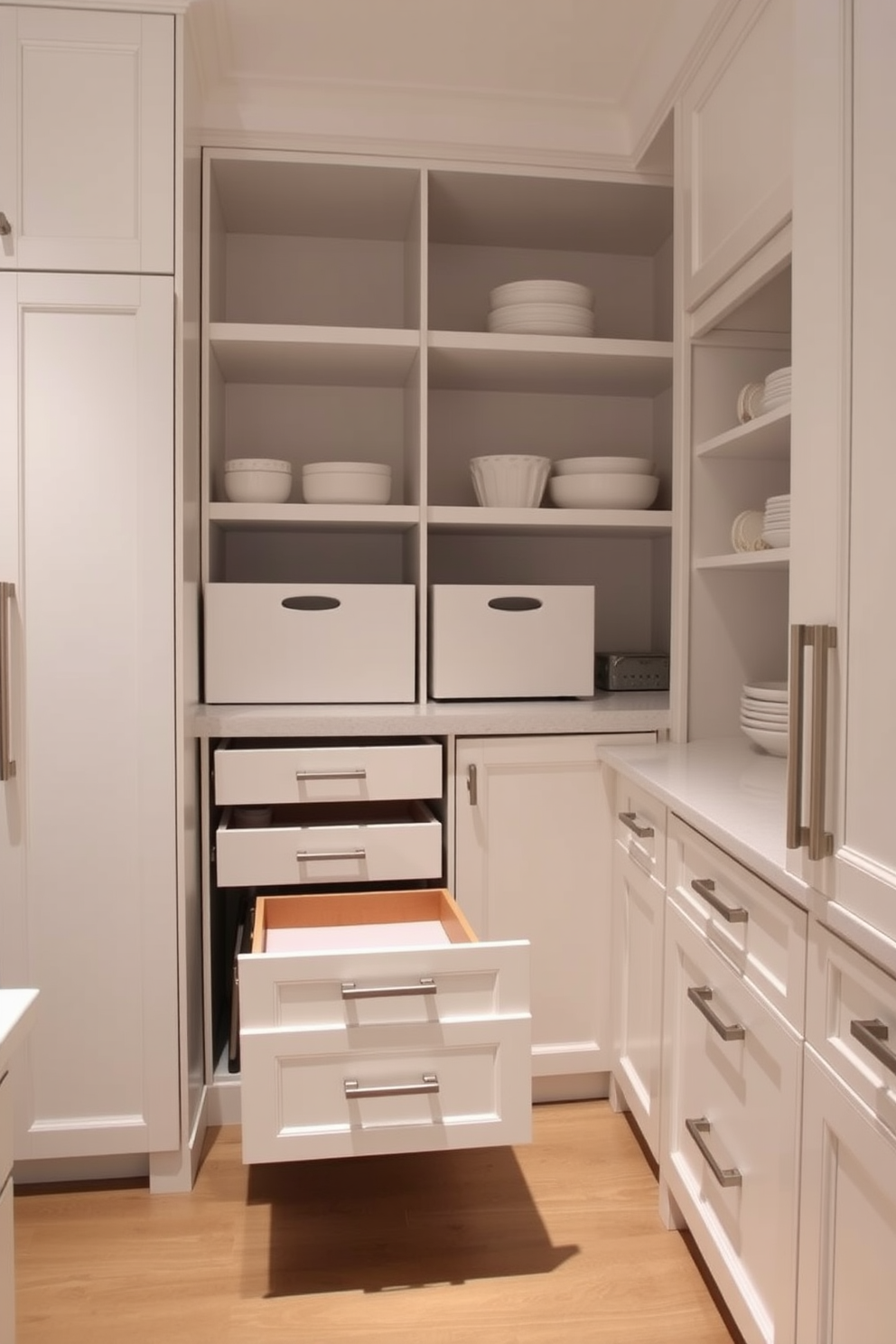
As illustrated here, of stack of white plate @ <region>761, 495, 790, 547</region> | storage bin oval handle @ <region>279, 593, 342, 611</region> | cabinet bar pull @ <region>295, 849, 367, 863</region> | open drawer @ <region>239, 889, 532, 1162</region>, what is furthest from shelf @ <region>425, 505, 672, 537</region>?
open drawer @ <region>239, 889, 532, 1162</region>

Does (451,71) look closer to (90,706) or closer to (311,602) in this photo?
(311,602)

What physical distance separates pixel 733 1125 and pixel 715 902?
0.31m

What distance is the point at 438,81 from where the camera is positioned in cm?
218

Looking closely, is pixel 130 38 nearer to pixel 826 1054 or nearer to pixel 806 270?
pixel 806 270

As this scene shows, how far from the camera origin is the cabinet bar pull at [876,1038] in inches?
39.3

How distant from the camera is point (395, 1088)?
1.54m

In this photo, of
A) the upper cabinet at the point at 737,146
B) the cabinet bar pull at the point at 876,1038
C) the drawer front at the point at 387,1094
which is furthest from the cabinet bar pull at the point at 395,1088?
the upper cabinet at the point at 737,146

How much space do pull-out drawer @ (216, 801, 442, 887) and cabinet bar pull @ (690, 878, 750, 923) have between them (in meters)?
0.64

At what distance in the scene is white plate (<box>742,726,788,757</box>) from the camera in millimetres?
1935

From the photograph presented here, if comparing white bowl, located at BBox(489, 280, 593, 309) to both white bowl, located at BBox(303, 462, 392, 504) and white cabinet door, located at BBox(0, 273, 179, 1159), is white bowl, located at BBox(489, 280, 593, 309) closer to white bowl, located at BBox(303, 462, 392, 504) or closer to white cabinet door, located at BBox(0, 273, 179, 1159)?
white bowl, located at BBox(303, 462, 392, 504)

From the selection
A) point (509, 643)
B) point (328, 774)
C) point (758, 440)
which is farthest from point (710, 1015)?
point (758, 440)

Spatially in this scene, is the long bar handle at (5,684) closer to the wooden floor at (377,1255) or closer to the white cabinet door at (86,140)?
the white cabinet door at (86,140)

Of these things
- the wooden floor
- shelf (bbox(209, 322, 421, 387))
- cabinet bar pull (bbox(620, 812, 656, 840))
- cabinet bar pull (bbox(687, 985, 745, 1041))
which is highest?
shelf (bbox(209, 322, 421, 387))

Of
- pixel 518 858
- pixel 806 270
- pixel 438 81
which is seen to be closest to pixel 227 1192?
pixel 518 858
